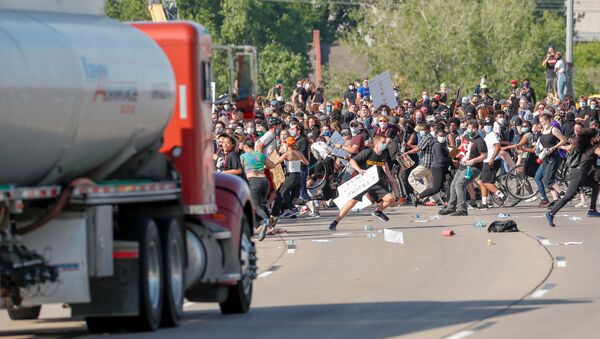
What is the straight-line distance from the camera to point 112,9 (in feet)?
262

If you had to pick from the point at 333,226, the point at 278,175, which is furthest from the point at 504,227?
the point at 278,175

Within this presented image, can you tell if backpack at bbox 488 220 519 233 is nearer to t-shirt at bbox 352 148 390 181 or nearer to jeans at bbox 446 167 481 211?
t-shirt at bbox 352 148 390 181

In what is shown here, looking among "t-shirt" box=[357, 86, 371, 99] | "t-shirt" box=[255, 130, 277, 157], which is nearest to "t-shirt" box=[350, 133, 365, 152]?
"t-shirt" box=[255, 130, 277, 157]

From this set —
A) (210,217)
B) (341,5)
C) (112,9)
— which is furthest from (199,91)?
(341,5)

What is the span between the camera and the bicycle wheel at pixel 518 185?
111 feet

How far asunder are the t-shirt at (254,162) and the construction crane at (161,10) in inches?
105

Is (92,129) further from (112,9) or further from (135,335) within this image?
(112,9)

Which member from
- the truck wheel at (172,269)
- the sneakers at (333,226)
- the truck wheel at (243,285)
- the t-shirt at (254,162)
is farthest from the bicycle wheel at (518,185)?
the truck wheel at (172,269)

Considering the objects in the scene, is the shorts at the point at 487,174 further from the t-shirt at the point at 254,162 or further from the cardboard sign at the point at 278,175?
the t-shirt at the point at 254,162

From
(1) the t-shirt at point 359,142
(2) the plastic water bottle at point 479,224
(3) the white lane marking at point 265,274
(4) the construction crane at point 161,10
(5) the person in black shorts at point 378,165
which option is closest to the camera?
(3) the white lane marking at point 265,274

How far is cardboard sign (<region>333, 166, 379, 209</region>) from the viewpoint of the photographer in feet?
91.7

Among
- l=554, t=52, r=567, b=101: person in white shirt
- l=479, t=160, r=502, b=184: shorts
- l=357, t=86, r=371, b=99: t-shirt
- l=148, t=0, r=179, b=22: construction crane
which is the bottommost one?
l=479, t=160, r=502, b=184: shorts

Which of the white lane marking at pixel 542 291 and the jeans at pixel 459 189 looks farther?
the jeans at pixel 459 189

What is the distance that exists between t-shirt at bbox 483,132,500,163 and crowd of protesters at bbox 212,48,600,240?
21mm
